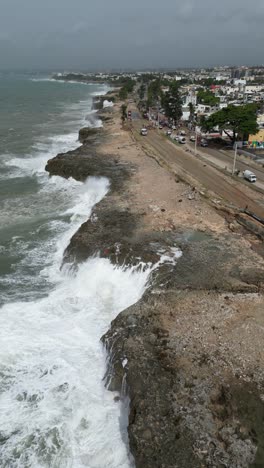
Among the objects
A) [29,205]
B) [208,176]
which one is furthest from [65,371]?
[208,176]

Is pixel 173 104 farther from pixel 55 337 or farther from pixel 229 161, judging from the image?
pixel 55 337

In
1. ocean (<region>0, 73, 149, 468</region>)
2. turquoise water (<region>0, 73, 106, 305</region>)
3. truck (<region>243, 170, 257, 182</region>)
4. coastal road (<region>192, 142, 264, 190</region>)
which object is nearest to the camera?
ocean (<region>0, 73, 149, 468</region>)

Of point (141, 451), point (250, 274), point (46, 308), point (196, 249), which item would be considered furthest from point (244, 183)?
point (141, 451)

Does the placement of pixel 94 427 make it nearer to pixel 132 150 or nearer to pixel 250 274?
pixel 250 274

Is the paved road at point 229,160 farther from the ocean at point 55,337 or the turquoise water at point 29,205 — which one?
the turquoise water at point 29,205

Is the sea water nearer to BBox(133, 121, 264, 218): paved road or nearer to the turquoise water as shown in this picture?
the turquoise water

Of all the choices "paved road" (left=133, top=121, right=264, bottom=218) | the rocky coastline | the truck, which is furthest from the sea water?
the truck
